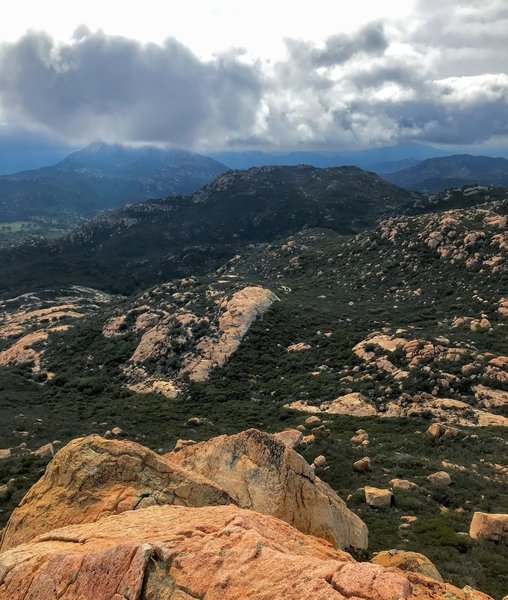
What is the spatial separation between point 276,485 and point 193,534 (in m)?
7.80

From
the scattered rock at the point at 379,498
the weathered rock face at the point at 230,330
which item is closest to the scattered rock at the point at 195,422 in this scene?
the weathered rock face at the point at 230,330

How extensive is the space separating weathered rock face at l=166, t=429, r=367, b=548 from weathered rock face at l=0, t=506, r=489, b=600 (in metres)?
5.45

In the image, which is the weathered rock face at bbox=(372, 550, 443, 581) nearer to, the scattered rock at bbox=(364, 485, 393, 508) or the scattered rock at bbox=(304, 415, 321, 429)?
the scattered rock at bbox=(364, 485, 393, 508)

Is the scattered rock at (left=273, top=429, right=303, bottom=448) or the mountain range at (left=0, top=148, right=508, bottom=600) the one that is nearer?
the mountain range at (left=0, top=148, right=508, bottom=600)

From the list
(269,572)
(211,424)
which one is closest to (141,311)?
(211,424)

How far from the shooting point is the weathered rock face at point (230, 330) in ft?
206

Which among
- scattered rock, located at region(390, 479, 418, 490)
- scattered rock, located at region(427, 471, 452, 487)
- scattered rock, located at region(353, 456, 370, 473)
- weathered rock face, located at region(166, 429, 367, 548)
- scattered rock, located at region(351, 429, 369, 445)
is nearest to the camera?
weathered rock face, located at region(166, 429, 367, 548)

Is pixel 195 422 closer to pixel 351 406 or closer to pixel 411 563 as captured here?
pixel 351 406

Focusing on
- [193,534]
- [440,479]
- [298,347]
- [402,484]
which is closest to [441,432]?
[440,479]

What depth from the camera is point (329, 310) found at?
78.7 metres

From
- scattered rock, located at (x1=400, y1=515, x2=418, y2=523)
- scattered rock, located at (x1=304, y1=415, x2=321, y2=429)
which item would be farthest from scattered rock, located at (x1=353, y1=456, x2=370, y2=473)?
scattered rock, located at (x1=304, y1=415, x2=321, y2=429)

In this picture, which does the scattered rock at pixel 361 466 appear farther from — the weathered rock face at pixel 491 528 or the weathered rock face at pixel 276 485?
the weathered rock face at pixel 276 485

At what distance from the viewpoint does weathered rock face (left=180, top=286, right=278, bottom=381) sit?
6272 centimetres

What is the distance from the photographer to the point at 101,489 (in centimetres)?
1490
